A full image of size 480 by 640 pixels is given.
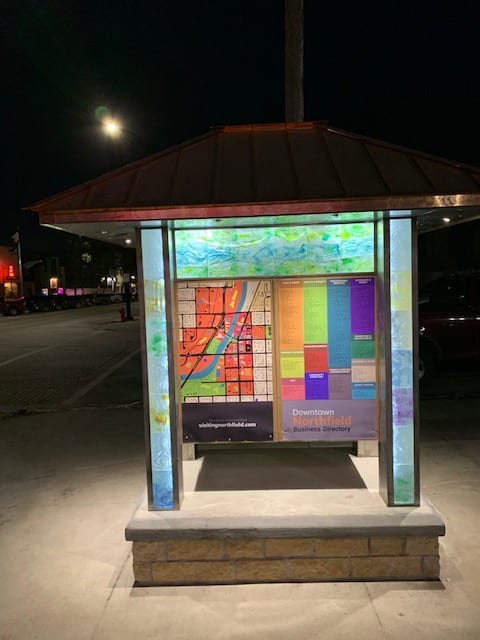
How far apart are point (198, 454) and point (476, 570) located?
2.99 metres

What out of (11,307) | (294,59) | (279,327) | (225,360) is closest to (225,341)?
(225,360)

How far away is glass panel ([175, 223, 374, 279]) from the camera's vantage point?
438 centimetres

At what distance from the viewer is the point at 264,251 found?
14.5ft

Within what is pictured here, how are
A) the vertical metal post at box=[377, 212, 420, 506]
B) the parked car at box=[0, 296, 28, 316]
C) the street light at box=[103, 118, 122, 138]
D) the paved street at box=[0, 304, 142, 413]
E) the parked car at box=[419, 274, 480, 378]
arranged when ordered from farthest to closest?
1. the parked car at box=[0, 296, 28, 316]
2. the street light at box=[103, 118, 122, 138]
3. the parked car at box=[419, 274, 480, 378]
4. the paved street at box=[0, 304, 142, 413]
5. the vertical metal post at box=[377, 212, 420, 506]

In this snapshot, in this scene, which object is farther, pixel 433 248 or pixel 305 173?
pixel 433 248

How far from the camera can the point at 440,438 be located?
7.12 meters

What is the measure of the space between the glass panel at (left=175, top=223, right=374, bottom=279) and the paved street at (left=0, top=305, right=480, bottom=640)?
241 centimetres

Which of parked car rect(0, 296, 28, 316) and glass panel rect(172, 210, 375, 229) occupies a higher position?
glass panel rect(172, 210, 375, 229)

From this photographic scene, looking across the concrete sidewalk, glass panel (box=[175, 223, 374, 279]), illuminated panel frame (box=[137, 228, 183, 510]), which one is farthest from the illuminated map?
the concrete sidewalk

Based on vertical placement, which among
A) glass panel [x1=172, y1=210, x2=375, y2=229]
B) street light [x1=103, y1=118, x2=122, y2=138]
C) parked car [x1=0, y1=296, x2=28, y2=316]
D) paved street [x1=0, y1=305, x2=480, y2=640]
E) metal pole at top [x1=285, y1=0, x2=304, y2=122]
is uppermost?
street light [x1=103, y1=118, x2=122, y2=138]

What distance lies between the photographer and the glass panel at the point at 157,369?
390cm

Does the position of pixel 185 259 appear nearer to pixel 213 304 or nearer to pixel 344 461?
pixel 213 304

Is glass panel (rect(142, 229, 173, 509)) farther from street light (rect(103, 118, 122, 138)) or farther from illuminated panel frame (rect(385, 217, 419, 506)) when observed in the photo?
street light (rect(103, 118, 122, 138))

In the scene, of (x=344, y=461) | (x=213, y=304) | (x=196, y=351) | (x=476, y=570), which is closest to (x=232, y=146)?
(x=213, y=304)
